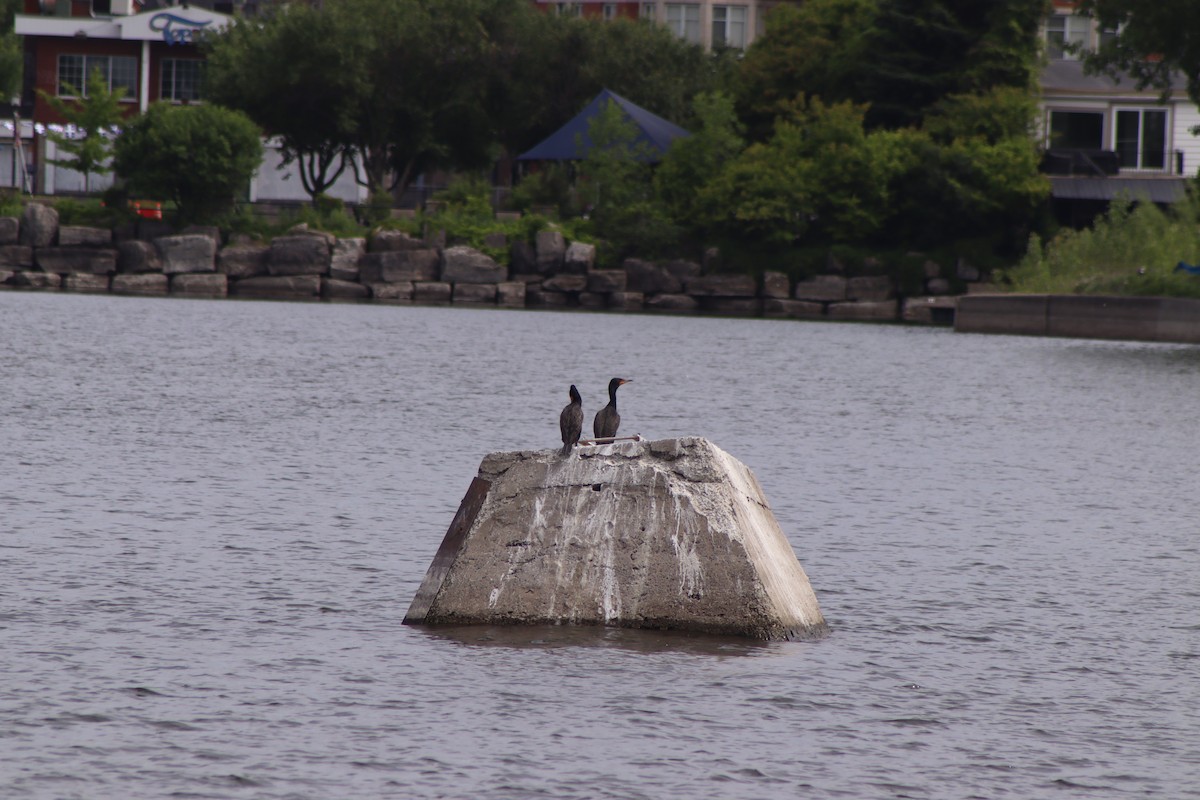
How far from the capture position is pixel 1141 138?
79250 millimetres

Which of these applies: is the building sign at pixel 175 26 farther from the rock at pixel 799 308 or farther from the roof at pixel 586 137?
the rock at pixel 799 308

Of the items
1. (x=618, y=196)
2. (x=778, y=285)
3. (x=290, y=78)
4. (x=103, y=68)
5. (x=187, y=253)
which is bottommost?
(x=778, y=285)

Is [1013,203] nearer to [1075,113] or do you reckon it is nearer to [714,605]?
[1075,113]

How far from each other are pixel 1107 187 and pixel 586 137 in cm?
2081

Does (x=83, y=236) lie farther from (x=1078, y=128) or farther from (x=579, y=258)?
(x=1078, y=128)

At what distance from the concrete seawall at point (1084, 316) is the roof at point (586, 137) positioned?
23.1 m

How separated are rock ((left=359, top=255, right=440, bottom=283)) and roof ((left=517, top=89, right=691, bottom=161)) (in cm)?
659

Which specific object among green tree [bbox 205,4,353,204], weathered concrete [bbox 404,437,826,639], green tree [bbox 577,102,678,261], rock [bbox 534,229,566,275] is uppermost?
green tree [bbox 205,4,353,204]

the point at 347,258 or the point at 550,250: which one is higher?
the point at 550,250

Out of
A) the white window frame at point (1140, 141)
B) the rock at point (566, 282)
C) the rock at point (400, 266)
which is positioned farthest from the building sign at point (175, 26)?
the white window frame at point (1140, 141)

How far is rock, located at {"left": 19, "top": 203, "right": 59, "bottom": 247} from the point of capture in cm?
7444

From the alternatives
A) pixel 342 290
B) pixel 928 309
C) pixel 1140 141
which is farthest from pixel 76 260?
pixel 1140 141

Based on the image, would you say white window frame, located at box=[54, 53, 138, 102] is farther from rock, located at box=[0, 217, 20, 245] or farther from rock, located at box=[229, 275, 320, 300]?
rock, located at box=[229, 275, 320, 300]

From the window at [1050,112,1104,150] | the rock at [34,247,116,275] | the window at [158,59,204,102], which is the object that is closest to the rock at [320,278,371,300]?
the rock at [34,247,116,275]
